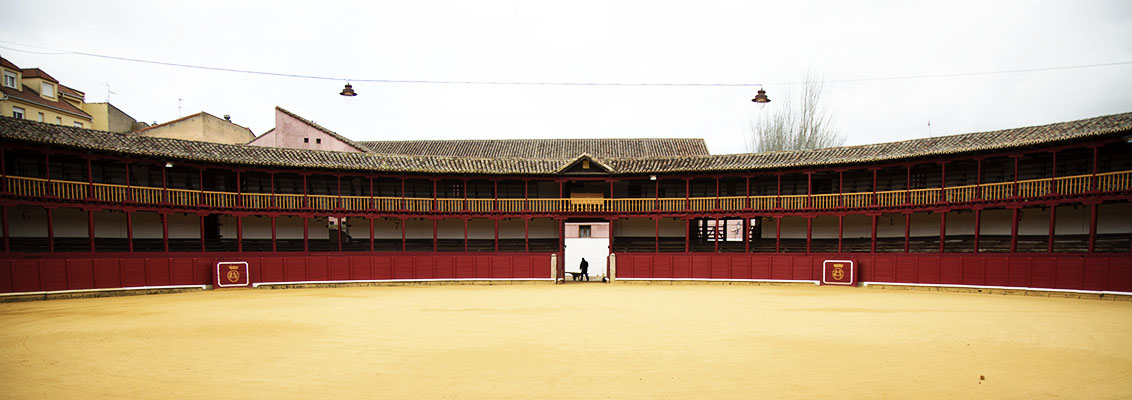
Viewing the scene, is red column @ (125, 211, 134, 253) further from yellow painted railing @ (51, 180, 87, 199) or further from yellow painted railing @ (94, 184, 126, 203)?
yellow painted railing @ (51, 180, 87, 199)

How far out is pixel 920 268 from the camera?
22.5m

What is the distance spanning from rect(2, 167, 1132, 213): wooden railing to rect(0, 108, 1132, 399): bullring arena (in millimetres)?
167

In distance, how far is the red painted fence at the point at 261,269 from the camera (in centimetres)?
1866

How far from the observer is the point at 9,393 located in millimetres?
6613

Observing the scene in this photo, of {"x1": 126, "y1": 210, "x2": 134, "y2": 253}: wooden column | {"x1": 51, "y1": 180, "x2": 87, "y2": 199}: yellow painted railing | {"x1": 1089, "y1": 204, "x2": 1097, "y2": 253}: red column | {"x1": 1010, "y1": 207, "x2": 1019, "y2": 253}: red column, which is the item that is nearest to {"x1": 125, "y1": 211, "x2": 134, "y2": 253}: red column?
{"x1": 126, "y1": 210, "x2": 134, "y2": 253}: wooden column

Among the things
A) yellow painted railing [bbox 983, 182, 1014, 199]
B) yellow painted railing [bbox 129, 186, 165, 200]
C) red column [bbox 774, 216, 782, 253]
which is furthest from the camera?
red column [bbox 774, 216, 782, 253]

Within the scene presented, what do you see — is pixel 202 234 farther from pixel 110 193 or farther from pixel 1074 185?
pixel 1074 185

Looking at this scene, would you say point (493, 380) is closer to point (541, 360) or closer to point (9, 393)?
point (541, 360)

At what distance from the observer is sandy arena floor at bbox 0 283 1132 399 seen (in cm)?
682

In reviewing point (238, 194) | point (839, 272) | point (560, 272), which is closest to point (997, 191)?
point (839, 272)

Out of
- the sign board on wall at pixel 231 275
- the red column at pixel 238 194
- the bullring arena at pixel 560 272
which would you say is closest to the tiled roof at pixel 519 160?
the bullring arena at pixel 560 272

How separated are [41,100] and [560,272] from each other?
136 ft

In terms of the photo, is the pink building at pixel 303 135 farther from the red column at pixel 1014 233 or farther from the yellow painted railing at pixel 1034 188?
the yellow painted railing at pixel 1034 188

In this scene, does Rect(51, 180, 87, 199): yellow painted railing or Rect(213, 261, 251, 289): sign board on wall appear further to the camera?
Rect(213, 261, 251, 289): sign board on wall
